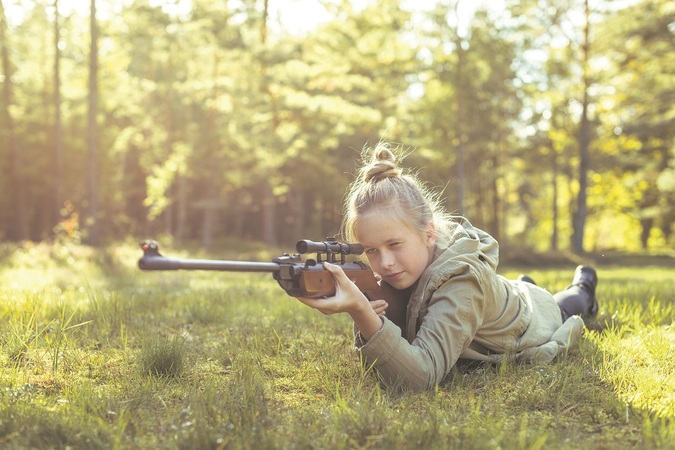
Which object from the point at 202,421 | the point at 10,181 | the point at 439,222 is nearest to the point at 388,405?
the point at 202,421

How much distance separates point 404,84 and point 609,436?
19150 millimetres

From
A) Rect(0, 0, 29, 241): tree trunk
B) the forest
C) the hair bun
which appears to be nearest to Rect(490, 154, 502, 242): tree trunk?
the forest

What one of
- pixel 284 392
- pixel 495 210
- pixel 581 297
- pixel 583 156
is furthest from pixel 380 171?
pixel 495 210

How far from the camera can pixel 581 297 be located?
190 inches

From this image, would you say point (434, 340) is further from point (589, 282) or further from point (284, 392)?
point (589, 282)

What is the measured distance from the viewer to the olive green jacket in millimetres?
2848

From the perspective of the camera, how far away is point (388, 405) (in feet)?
8.66

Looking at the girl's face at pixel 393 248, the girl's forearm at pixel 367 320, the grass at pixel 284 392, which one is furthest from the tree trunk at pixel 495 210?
the girl's forearm at pixel 367 320

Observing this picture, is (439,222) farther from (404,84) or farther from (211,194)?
(211,194)

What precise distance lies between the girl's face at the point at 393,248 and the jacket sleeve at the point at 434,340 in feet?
0.64

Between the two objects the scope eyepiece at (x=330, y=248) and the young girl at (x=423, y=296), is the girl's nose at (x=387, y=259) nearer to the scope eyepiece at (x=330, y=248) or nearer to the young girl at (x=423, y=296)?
the young girl at (x=423, y=296)

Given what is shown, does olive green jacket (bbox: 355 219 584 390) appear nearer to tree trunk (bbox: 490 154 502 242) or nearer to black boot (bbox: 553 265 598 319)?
black boot (bbox: 553 265 598 319)

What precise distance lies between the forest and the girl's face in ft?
34.8

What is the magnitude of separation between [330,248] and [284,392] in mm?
763
